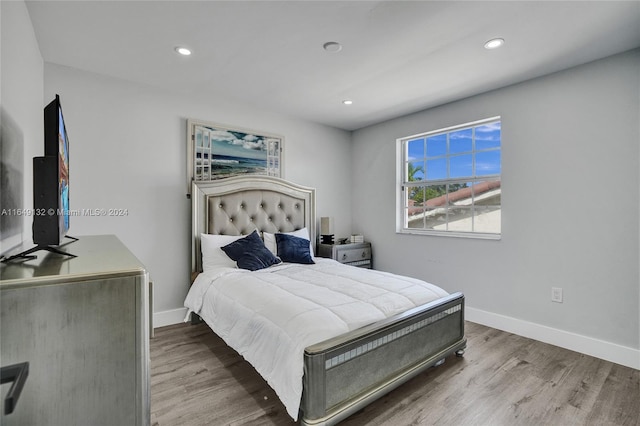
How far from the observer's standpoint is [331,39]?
215 cm

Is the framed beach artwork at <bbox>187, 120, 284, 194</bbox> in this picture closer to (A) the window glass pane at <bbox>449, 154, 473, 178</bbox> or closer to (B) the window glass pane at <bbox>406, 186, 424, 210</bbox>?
(B) the window glass pane at <bbox>406, 186, 424, 210</bbox>

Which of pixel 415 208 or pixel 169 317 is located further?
pixel 415 208

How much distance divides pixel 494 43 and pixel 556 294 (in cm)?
214

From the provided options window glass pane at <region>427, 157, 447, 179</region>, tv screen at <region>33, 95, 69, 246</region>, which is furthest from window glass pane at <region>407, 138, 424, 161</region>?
tv screen at <region>33, 95, 69, 246</region>

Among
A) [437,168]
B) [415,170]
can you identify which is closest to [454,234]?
[437,168]

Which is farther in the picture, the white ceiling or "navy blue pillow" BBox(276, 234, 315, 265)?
"navy blue pillow" BBox(276, 234, 315, 265)

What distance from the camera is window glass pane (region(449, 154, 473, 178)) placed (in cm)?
337

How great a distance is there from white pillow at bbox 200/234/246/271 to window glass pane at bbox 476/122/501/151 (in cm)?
282

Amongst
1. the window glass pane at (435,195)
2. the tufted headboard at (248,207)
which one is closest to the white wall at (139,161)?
the tufted headboard at (248,207)

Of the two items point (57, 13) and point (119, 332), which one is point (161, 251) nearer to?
point (57, 13)

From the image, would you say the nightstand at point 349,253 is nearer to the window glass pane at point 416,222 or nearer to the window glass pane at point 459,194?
the window glass pane at point 416,222

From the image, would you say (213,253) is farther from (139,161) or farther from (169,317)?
(139,161)

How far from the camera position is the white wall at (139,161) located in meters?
2.63

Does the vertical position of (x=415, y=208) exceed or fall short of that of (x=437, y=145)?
it falls short
